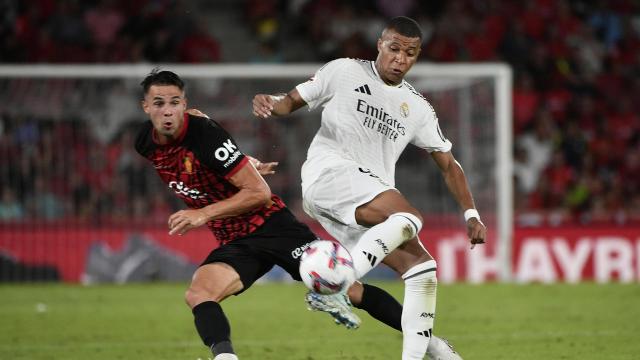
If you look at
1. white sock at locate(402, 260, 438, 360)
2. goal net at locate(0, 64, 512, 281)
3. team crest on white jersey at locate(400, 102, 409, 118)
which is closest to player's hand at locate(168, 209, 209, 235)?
white sock at locate(402, 260, 438, 360)

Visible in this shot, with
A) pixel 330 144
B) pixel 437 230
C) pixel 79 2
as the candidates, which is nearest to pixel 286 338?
pixel 330 144

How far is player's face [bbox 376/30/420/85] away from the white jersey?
108 mm

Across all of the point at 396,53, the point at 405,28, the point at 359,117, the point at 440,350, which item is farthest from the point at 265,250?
the point at 405,28

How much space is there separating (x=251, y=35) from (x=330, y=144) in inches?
540

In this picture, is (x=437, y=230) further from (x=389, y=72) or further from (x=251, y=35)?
(x=389, y=72)

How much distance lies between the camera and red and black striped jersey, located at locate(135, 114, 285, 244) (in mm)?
6566

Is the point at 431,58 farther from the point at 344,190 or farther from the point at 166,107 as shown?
the point at 166,107

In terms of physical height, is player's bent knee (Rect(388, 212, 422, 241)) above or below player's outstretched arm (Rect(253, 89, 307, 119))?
below

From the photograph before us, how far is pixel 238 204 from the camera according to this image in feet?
21.3

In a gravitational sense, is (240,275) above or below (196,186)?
below

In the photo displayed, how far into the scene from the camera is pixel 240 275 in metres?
6.70

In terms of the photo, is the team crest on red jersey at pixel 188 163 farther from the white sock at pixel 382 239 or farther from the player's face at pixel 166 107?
the white sock at pixel 382 239

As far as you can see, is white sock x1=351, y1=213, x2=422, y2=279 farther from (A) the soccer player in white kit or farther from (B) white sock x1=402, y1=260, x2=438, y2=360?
(B) white sock x1=402, y1=260, x2=438, y2=360

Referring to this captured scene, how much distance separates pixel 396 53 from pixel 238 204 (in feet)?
4.45
